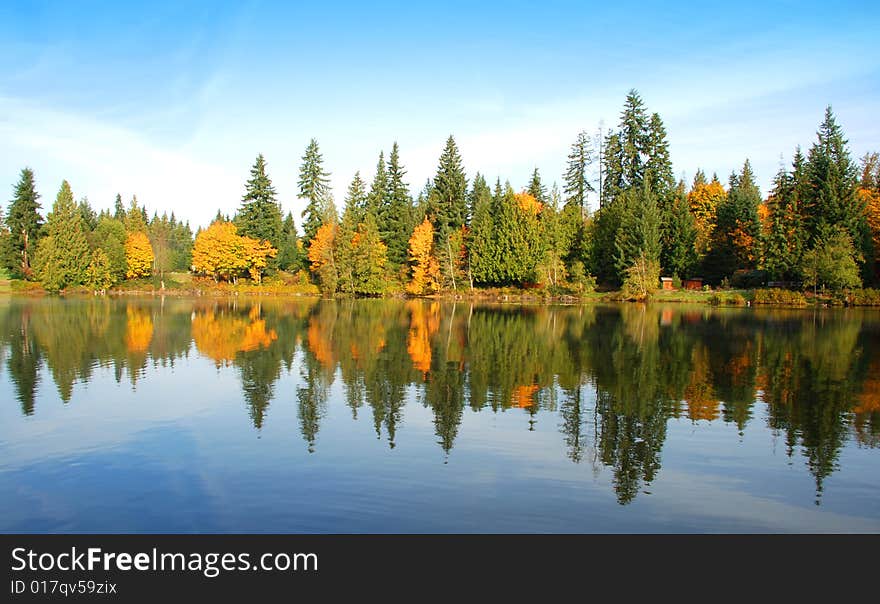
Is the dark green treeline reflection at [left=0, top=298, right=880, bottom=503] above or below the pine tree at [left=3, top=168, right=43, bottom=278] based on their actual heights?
below

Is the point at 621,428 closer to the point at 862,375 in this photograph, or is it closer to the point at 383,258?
the point at 862,375

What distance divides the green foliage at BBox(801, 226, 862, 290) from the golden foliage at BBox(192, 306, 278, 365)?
5201 centimetres

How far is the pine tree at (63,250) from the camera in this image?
74.4 meters

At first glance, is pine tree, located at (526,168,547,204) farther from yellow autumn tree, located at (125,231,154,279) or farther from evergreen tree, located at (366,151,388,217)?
yellow autumn tree, located at (125,231,154,279)

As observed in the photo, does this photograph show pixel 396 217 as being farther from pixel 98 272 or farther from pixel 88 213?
pixel 88 213

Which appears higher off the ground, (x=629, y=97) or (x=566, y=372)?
(x=629, y=97)

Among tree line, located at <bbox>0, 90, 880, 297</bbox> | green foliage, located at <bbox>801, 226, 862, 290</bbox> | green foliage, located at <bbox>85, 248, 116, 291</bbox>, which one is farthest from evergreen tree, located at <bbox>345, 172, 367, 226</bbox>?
green foliage, located at <bbox>801, 226, 862, 290</bbox>

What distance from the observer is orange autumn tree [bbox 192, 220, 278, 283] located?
85.2m

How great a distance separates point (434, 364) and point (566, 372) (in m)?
4.87

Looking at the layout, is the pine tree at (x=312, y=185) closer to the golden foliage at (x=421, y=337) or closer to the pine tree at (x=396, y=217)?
the pine tree at (x=396, y=217)

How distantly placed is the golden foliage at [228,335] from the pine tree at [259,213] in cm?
4128

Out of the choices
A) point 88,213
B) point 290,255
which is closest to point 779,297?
point 290,255
